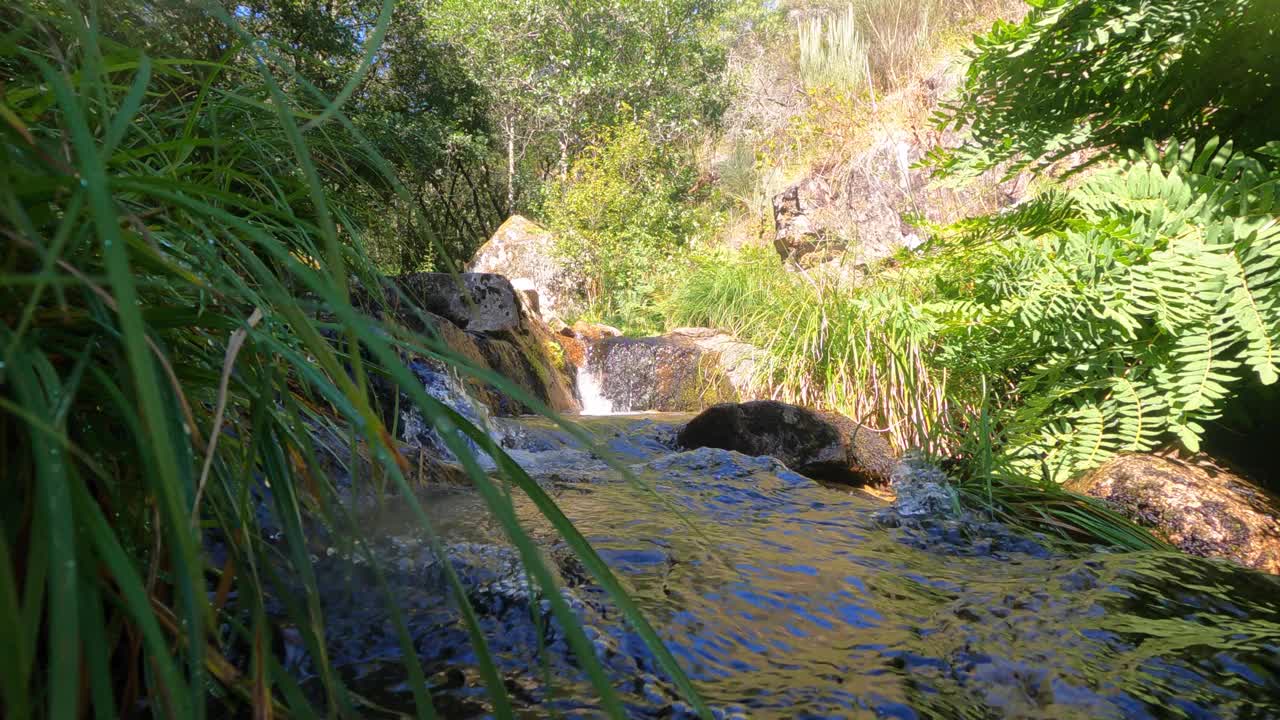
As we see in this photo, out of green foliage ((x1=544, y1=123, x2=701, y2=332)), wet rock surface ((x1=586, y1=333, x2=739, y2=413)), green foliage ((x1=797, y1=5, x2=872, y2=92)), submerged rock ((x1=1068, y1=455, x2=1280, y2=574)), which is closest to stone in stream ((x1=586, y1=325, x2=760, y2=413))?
wet rock surface ((x1=586, y1=333, x2=739, y2=413))

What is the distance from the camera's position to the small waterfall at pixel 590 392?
27.0ft

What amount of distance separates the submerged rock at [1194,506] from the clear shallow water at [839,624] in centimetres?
77

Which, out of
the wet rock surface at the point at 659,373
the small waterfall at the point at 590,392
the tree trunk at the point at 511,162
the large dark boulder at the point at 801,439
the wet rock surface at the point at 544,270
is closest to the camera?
the large dark boulder at the point at 801,439

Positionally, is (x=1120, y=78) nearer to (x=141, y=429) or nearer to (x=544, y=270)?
(x=141, y=429)

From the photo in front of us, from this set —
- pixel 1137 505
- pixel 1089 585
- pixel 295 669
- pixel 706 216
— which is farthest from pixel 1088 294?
pixel 706 216

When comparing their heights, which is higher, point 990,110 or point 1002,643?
point 990,110

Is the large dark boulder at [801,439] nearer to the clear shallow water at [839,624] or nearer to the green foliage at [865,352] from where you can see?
the green foliage at [865,352]

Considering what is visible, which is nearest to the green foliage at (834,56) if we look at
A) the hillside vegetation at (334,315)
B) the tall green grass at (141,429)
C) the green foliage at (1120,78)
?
the hillside vegetation at (334,315)

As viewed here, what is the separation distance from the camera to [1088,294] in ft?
7.85

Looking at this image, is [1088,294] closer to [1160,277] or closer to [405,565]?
[1160,277]

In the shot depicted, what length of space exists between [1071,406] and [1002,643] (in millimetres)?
1791

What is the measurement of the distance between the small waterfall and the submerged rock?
19.1 feet

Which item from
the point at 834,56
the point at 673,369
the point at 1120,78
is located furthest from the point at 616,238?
the point at 1120,78

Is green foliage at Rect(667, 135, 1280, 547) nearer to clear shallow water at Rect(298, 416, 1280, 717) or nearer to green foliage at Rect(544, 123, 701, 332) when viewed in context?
clear shallow water at Rect(298, 416, 1280, 717)
